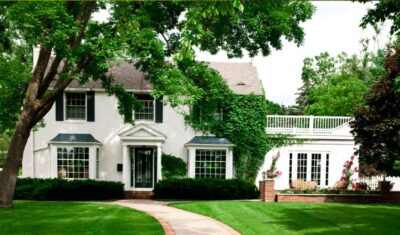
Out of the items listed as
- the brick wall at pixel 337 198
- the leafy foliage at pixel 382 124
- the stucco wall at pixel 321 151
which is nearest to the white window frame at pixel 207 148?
the stucco wall at pixel 321 151

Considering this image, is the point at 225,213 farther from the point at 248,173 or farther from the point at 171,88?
the point at 248,173

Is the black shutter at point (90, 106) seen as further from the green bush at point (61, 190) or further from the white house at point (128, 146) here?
the green bush at point (61, 190)

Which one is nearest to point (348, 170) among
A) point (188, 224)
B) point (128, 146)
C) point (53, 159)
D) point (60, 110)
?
point (128, 146)

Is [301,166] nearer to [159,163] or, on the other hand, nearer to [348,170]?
[348,170]

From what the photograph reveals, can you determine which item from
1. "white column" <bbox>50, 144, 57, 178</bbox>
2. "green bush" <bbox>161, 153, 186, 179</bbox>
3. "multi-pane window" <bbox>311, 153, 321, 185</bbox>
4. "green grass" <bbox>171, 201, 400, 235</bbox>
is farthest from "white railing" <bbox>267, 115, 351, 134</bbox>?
"white column" <bbox>50, 144, 57, 178</bbox>

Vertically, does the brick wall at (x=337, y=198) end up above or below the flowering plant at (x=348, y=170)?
below

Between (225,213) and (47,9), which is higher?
(47,9)

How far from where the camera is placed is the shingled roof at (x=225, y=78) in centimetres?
2319

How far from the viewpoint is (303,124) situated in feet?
80.3

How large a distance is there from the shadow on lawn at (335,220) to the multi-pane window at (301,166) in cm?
787

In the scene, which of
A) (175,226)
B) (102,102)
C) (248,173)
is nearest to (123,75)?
(102,102)

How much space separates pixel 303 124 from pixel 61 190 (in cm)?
1340

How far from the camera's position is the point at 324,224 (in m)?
12.0

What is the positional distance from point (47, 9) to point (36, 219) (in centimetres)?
599
